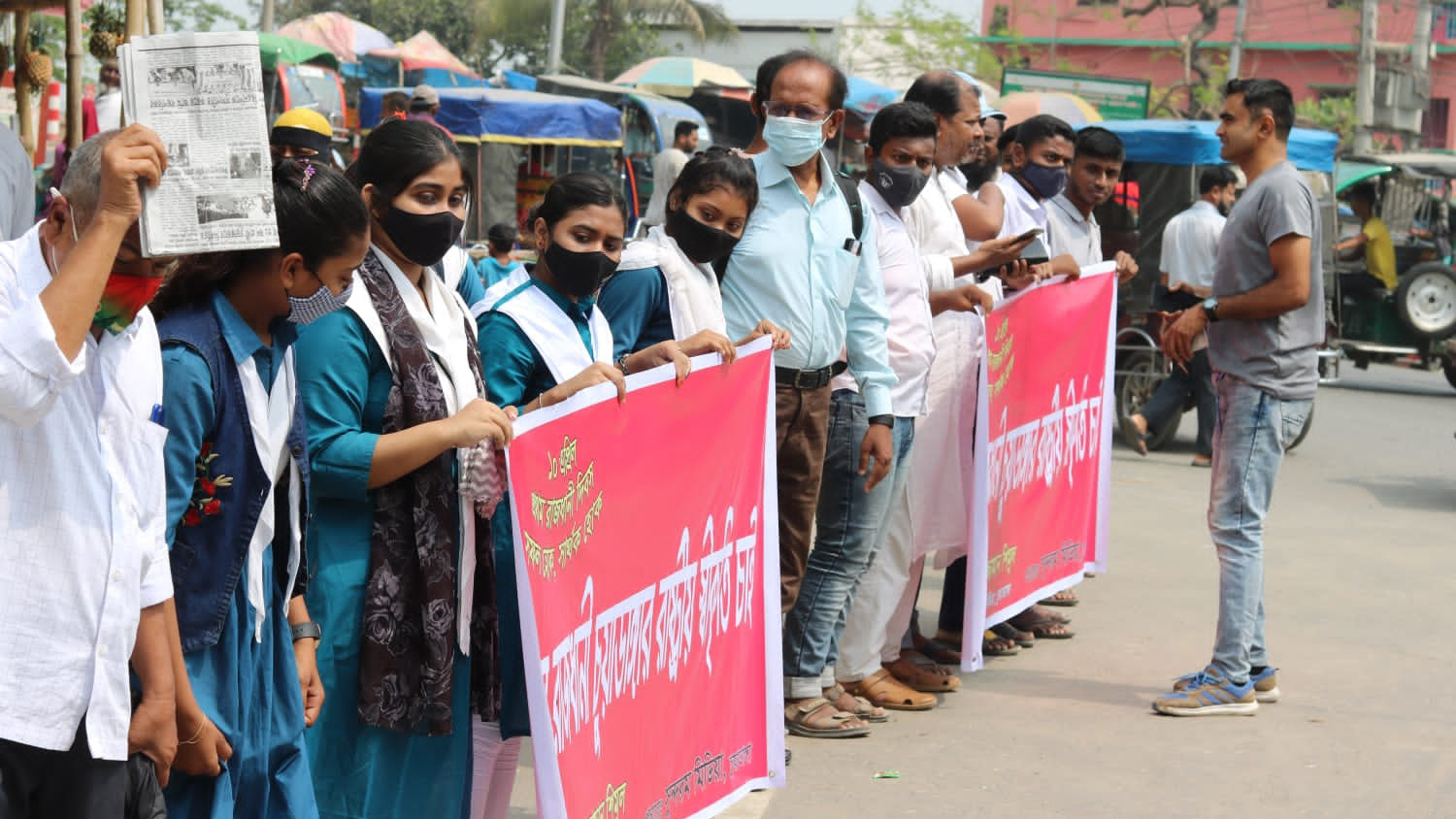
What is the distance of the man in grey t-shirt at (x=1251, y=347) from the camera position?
580 centimetres

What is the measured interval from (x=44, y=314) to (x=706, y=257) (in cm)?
250

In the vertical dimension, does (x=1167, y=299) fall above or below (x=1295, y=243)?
below

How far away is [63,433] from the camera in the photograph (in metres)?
2.40

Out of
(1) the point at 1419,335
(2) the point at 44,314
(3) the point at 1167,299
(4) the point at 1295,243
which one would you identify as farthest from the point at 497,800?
(1) the point at 1419,335

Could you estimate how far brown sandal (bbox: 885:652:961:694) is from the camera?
6.17 m

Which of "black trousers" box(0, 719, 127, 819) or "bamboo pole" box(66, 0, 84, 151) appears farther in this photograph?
"bamboo pole" box(66, 0, 84, 151)

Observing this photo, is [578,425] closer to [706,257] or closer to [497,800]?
[497,800]

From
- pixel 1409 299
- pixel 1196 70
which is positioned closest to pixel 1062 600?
pixel 1409 299

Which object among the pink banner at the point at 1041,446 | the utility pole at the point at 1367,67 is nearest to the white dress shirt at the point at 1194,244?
the pink banner at the point at 1041,446

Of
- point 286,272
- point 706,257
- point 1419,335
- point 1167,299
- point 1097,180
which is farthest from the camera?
point 1419,335

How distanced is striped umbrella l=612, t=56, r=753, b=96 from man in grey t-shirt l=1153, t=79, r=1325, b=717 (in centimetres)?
2367

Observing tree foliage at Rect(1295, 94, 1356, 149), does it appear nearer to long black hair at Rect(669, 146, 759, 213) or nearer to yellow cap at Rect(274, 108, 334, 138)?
yellow cap at Rect(274, 108, 334, 138)

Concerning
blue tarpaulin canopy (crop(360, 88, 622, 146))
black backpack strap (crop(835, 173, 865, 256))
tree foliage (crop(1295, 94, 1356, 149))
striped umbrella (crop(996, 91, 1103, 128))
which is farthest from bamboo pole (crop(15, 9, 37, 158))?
tree foliage (crop(1295, 94, 1356, 149))

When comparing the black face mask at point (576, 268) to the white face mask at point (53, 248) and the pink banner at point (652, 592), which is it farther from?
the white face mask at point (53, 248)
